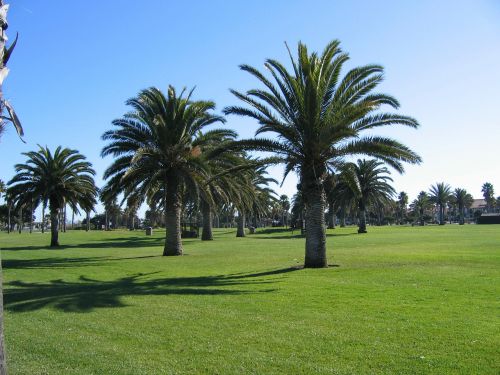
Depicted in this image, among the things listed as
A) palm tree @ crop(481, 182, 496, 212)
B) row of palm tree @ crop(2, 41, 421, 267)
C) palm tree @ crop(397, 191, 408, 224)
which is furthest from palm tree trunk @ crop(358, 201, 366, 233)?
palm tree @ crop(481, 182, 496, 212)

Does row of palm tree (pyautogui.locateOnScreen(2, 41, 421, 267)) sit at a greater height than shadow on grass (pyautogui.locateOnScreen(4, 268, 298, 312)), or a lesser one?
greater

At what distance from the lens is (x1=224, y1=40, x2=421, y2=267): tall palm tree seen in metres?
17.2

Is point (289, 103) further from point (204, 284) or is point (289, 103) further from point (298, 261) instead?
point (204, 284)

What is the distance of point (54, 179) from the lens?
35.2 meters

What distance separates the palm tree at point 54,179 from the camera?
115 feet

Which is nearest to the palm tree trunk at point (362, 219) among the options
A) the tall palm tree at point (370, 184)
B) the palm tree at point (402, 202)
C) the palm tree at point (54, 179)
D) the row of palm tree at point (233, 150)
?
the tall palm tree at point (370, 184)

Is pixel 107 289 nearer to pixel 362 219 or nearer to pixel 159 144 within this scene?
pixel 159 144

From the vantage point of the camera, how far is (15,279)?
50.3 ft

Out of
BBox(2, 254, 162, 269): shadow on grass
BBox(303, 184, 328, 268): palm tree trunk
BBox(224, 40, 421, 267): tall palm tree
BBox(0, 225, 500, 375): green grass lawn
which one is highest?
BBox(224, 40, 421, 267): tall palm tree

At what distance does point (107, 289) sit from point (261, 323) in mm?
6059

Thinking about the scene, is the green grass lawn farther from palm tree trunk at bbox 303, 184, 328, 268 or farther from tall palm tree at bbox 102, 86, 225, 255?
tall palm tree at bbox 102, 86, 225, 255

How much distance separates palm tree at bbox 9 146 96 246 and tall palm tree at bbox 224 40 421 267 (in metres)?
21.3

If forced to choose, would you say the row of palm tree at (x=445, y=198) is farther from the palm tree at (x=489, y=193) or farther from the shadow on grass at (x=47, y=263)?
the shadow on grass at (x=47, y=263)

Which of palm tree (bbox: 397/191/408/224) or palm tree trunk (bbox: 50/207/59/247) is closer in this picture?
palm tree trunk (bbox: 50/207/59/247)
